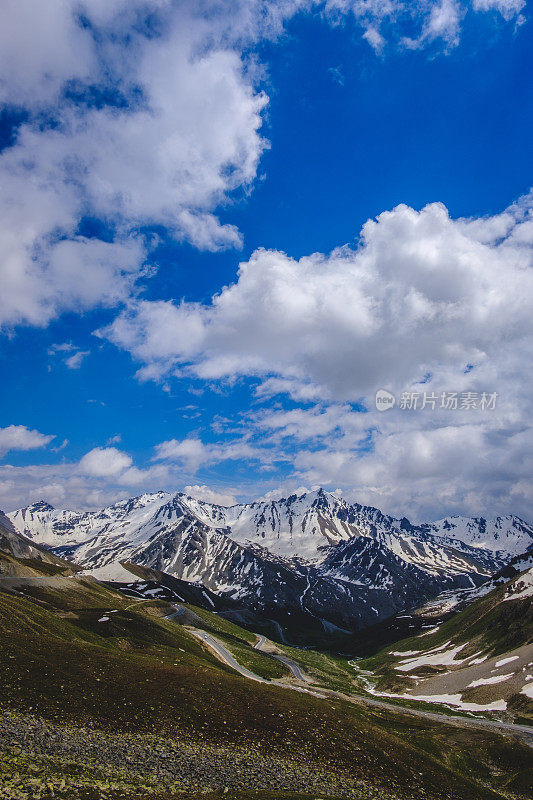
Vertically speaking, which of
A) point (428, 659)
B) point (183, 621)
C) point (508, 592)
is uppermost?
point (508, 592)

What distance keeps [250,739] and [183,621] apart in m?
121

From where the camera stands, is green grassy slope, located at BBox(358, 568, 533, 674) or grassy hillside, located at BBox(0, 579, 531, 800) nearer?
grassy hillside, located at BBox(0, 579, 531, 800)

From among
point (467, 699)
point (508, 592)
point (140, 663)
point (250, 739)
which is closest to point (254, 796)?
point (250, 739)

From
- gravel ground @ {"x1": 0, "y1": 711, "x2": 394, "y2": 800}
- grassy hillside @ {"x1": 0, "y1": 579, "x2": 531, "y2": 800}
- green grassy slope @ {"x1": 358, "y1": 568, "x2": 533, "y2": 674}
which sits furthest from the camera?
green grassy slope @ {"x1": 358, "y1": 568, "x2": 533, "y2": 674}

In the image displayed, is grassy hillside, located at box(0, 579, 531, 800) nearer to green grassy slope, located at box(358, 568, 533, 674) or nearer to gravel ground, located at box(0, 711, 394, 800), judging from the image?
gravel ground, located at box(0, 711, 394, 800)

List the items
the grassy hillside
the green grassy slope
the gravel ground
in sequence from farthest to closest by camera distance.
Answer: the green grassy slope
the grassy hillside
the gravel ground

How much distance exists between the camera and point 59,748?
24.7 meters

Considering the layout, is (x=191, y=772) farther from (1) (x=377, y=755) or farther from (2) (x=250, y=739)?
(1) (x=377, y=755)

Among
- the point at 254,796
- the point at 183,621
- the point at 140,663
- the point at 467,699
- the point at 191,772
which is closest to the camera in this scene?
the point at 254,796

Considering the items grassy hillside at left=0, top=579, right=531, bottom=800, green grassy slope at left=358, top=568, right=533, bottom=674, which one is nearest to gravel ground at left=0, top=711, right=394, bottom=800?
grassy hillside at left=0, top=579, right=531, bottom=800

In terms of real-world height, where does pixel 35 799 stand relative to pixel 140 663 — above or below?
above

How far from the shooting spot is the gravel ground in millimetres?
20938

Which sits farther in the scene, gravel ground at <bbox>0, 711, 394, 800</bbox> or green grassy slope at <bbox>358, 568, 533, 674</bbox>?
green grassy slope at <bbox>358, 568, 533, 674</bbox>

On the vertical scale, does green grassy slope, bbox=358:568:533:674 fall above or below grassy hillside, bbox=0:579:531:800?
below
